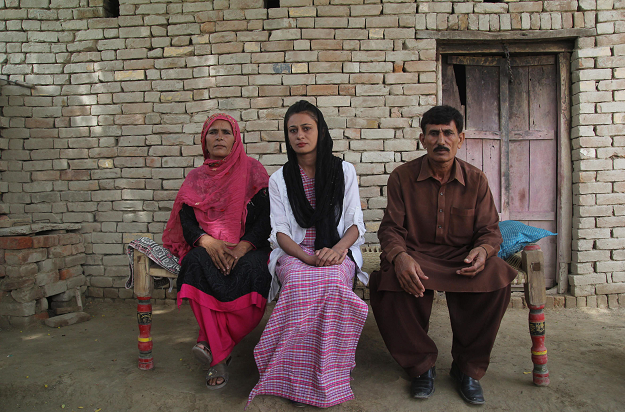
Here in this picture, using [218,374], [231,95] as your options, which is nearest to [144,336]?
[218,374]

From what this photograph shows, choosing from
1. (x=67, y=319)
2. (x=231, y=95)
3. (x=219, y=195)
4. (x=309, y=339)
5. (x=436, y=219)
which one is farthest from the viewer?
(x=231, y=95)

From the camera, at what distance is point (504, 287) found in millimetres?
2250

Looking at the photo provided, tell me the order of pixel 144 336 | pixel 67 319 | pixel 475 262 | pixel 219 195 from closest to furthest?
pixel 475 262, pixel 144 336, pixel 219 195, pixel 67 319

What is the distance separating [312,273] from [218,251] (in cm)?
73

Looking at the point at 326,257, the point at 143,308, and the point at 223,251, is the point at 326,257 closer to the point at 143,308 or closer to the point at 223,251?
the point at 223,251

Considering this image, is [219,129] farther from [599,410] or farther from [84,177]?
[599,410]

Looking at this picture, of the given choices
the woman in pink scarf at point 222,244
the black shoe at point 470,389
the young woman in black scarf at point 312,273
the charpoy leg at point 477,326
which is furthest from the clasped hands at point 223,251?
the black shoe at point 470,389

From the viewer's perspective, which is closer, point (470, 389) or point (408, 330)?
point (470, 389)

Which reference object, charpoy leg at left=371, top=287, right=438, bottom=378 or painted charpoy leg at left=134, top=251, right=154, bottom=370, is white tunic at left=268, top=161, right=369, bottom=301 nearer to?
charpoy leg at left=371, top=287, right=438, bottom=378

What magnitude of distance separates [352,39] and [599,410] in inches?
135

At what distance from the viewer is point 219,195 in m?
2.90

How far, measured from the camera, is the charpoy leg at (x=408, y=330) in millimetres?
2305

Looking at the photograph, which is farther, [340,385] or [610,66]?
[610,66]

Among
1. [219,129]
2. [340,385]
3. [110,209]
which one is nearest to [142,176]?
[110,209]
